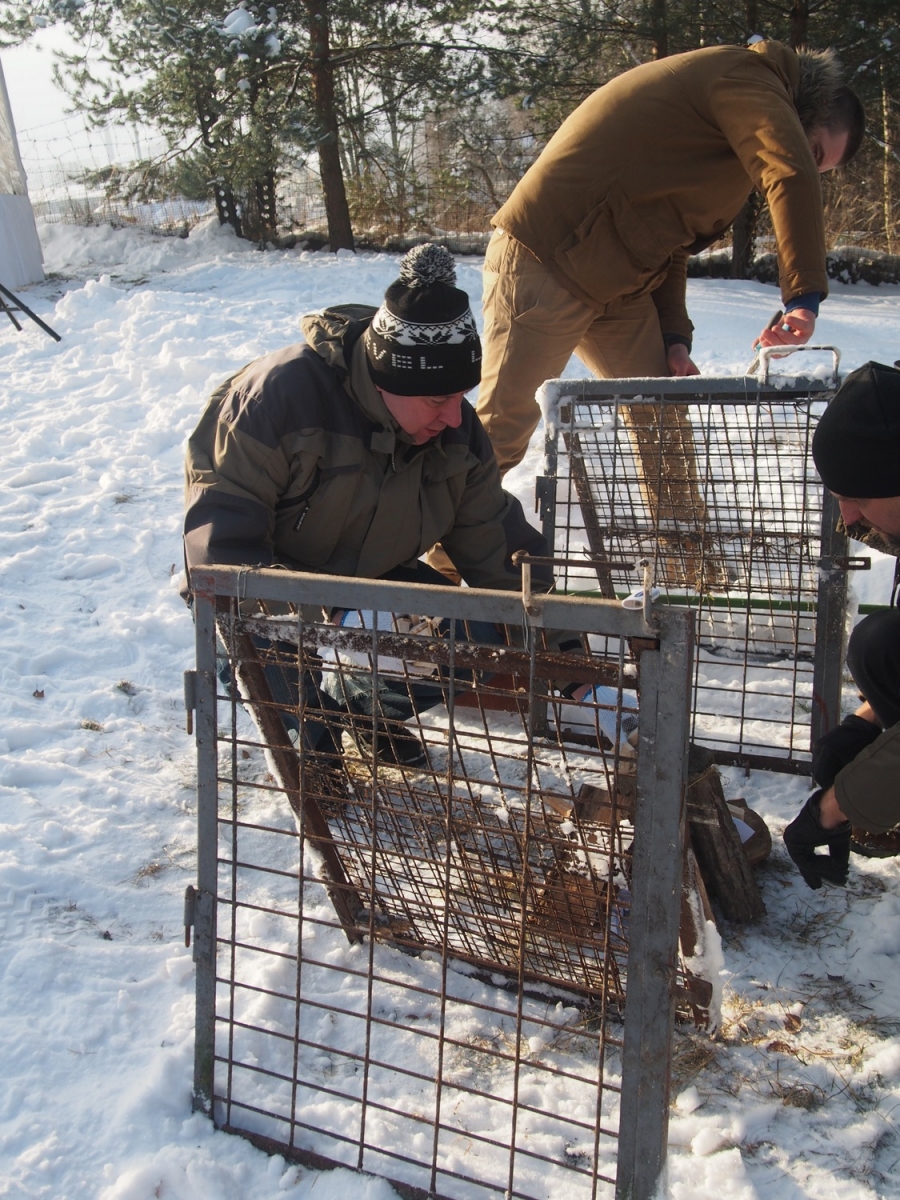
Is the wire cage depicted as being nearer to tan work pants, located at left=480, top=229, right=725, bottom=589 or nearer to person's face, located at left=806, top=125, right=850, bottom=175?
tan work pants, located at left=480, top=229, right=725, bottom=589

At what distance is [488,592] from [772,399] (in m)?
1.62

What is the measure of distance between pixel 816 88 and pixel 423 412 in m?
1.87

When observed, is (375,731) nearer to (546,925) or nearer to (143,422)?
(546,925)

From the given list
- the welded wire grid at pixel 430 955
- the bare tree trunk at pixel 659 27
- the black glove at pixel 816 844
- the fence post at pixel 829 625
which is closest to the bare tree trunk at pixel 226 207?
the bare tree trunk at pixel 659 27

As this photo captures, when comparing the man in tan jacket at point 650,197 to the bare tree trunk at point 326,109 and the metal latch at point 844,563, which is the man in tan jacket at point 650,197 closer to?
the metal latch at point 844,563

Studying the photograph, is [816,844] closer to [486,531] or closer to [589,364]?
[486,531]

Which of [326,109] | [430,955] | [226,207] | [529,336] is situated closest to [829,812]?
[430,955]

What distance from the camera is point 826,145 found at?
320cm

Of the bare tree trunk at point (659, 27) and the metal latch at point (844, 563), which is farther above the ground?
Answer: the bare tree trunk at point (659, 27)

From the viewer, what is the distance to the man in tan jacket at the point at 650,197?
2.97m

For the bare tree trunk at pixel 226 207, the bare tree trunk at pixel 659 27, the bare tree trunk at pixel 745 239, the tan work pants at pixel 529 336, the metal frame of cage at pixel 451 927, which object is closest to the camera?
the metal frame of cage at pixel 451 927

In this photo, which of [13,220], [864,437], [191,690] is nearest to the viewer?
[191,690]

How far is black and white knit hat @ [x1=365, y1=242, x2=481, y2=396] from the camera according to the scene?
228 centimetres

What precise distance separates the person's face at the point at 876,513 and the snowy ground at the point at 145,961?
0.98 metres
